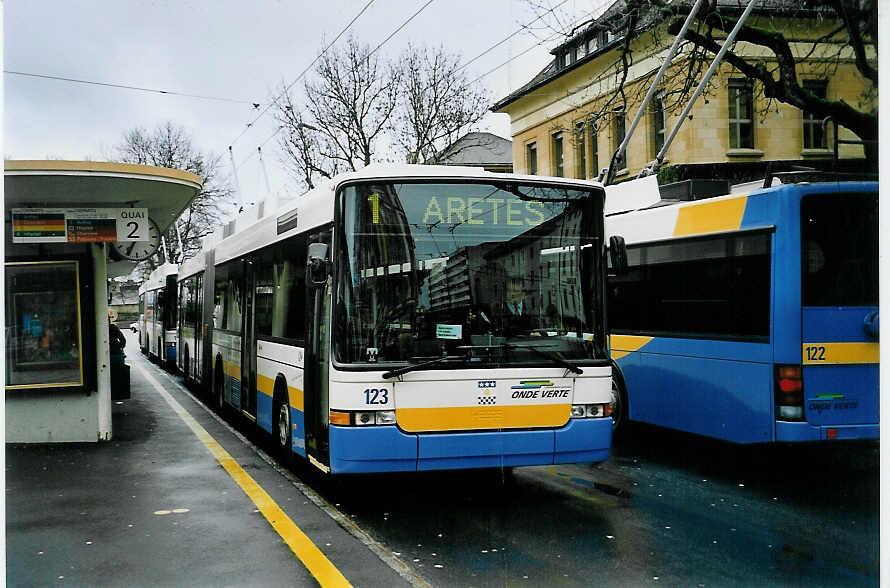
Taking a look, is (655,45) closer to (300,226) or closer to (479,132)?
(300,226)

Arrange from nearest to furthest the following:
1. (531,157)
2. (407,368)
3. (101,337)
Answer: (407,368) → (101,337) → (531,157)

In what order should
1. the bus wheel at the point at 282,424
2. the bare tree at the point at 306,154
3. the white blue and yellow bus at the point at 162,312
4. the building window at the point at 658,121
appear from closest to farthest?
1. the bus wheel at the point at 282,424
2. the building window at the point at 658,121
3. the white blue and yellow bus at the point at 162,312
4. the bare tree at the point at 306,154

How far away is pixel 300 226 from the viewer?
925 centimetres

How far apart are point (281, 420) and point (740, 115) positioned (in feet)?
27.8

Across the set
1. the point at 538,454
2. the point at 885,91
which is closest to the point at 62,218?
the point at 538,454

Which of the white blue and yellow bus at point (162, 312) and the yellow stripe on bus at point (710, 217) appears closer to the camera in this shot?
the yellow stripe on bus at point (710, 217)

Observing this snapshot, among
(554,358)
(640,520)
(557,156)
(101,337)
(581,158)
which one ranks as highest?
(557,156)

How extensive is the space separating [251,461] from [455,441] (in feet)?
12.4

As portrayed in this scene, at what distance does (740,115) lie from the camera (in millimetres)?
14602

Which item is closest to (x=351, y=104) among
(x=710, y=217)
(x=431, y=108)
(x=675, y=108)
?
(x=431, y=108)

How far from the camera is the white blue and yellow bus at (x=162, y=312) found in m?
27.0

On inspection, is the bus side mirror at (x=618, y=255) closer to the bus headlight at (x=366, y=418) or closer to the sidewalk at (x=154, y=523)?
the bus headlight at (x=366, y=418)

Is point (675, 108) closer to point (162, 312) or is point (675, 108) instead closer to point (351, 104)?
point (351, 104)

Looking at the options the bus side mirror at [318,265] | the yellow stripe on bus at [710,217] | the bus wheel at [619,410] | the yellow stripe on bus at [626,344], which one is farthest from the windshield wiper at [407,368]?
the bus wheel at [619,410]
